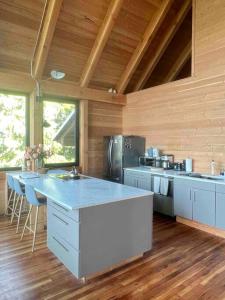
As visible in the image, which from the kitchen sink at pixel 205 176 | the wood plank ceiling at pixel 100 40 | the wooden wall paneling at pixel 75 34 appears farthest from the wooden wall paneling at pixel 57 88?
the kitchen sink at pixel 205 176

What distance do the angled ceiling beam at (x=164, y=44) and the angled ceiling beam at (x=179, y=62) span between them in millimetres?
496

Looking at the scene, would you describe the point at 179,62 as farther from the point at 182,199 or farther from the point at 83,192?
the point at 83,192

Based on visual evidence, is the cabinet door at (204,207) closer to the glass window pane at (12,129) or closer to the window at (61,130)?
the window at (61,130)

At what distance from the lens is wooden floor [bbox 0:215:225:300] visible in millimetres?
2201

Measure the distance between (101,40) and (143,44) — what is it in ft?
3.22

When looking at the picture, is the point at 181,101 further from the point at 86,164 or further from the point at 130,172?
the point at 86,164

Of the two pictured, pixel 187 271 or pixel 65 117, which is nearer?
pixel 187 271

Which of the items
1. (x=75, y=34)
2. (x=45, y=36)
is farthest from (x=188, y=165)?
(x=45, y=36)

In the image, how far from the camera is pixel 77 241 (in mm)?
2256

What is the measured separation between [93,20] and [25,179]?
121 inches

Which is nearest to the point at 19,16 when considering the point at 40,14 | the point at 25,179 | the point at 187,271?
the point at 40,14

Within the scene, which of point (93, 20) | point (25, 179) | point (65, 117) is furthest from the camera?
point (65, 117)

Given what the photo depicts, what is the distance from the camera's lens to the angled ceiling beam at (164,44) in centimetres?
496

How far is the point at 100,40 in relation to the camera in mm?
4578
